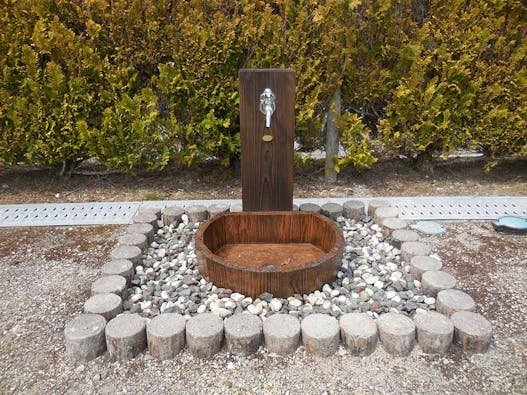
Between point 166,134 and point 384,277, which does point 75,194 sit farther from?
point 384,277

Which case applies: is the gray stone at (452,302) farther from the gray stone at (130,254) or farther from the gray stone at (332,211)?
the gray stone at (130,254)

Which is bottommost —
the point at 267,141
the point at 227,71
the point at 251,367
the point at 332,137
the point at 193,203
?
the point at 251,367

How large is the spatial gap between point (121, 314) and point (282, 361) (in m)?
0.99

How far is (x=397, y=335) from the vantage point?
2.53 meters

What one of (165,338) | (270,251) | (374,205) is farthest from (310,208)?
(165,338)

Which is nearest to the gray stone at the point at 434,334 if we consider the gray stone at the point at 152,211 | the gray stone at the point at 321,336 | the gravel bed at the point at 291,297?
the gravel bed at the point at 291,297

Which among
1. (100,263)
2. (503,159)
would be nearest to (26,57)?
(100,263)

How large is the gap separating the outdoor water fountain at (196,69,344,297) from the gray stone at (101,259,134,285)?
486mm

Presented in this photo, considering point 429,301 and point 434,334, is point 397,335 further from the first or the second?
point 429,301

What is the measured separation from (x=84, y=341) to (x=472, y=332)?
2.13m

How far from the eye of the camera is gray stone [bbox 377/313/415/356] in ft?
8.32

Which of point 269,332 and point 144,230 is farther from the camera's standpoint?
point 144,230

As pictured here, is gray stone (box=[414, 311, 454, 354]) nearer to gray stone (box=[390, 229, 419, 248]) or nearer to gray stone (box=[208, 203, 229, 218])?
gray stone (box=[390, 229, 419, 248])

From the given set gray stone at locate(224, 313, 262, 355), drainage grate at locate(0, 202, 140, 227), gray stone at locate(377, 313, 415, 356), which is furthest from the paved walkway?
gray stone at locate(224, 313, 262, 355)
